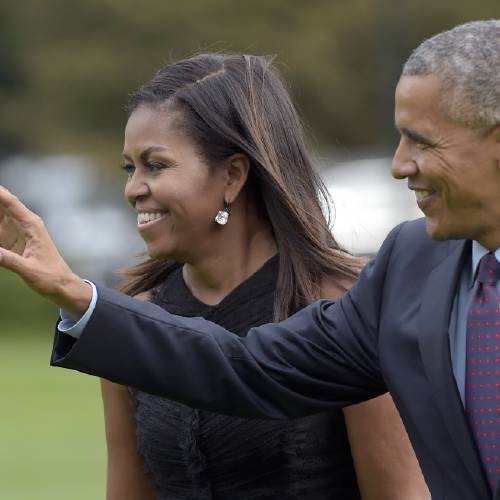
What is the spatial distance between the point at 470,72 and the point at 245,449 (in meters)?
1.41

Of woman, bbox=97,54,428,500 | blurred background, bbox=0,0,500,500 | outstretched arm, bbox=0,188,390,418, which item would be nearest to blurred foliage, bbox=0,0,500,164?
blurred background, bbox=0,0,500,500

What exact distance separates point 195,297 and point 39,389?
10980mm

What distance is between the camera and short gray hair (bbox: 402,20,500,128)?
3.87m

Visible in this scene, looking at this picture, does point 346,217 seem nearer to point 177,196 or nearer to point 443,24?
point 443,24

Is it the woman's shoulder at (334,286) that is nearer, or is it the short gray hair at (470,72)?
the short gray hair at (470,72)

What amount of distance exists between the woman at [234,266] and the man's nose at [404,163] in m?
0.90

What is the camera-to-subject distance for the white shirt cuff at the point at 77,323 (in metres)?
4.09

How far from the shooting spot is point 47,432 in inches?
525

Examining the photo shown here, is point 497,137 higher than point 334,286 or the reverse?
the reverse

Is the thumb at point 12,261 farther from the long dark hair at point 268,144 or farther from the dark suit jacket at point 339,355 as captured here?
the long dark hair at point 268,144

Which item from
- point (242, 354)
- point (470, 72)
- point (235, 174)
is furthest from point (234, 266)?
point (470, 72)

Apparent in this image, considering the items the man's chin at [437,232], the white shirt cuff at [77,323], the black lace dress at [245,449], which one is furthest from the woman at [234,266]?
the man's chin at [437,232]

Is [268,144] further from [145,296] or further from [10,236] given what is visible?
[10,236]

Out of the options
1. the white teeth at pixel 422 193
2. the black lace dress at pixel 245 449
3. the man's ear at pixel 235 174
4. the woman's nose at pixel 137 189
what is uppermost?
the man's ear at pixel 235 174
